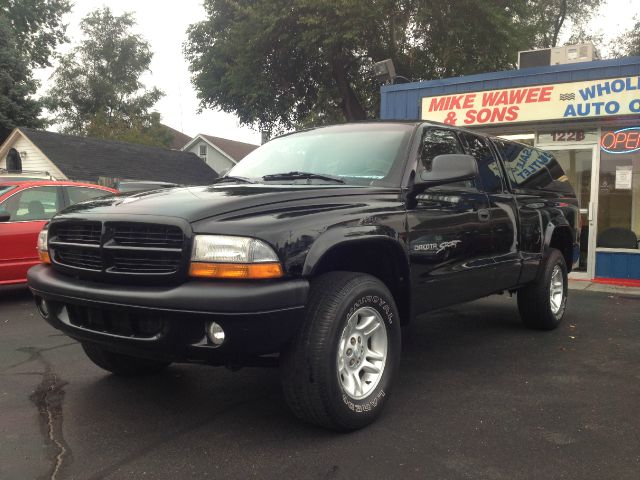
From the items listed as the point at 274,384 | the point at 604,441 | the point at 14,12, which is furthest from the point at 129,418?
the point at 14,12

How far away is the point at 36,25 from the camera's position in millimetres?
38812

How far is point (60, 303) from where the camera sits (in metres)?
3.21

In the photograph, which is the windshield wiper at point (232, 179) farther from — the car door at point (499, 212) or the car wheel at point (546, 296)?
the car wheel at point (546, 296)

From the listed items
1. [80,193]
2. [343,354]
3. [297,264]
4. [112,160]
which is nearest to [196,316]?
[297,264]

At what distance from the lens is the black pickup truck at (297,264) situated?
2.74 meters

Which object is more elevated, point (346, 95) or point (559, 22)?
point (559, 22)

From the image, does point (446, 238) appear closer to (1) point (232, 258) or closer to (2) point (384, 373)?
(2) point (384, 373)

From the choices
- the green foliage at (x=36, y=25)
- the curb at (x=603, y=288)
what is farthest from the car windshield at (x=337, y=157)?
the green foliage at (x=36, y=25)

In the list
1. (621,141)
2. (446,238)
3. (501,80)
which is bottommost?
(446,238)

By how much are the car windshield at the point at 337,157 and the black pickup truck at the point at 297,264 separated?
0.01m

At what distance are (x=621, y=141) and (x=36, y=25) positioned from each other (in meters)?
40.1

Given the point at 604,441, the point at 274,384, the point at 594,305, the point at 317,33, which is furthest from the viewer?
the point at 317,33

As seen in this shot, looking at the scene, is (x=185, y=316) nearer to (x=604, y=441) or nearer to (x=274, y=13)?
(x=604, y=441)

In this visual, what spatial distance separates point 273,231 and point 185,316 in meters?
0.57
